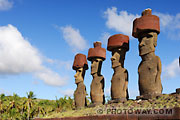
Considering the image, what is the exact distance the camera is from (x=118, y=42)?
12414mm

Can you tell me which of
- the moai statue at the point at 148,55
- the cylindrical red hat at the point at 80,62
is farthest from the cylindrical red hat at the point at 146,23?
the cylindrical red hat at the point at 80,62

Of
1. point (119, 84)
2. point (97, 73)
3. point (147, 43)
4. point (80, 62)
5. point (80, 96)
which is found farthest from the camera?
point (80, 62)

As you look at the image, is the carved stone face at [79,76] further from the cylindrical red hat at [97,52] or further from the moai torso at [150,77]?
the moai torso at [150,77]

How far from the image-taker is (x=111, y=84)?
12.0 metres

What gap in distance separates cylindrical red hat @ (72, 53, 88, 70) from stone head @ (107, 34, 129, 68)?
11.2 feet

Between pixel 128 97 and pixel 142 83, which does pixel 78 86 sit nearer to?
pixel 128 97

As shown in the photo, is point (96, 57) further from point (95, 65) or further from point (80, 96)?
point (80, 96)

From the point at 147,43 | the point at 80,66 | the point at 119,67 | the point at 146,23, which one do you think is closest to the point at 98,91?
the point at 119,67

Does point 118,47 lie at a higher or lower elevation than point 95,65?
higher

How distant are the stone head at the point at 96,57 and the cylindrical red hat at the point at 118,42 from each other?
66.6 inches

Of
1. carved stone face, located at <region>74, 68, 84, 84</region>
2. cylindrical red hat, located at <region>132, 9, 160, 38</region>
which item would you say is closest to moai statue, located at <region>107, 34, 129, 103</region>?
cylindrical red hat, located at <region>132, 9, 160, 38</region>

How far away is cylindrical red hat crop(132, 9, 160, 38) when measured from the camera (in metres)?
10.6

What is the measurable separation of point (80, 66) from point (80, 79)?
921 millimetres

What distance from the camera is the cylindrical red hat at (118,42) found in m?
12.4
